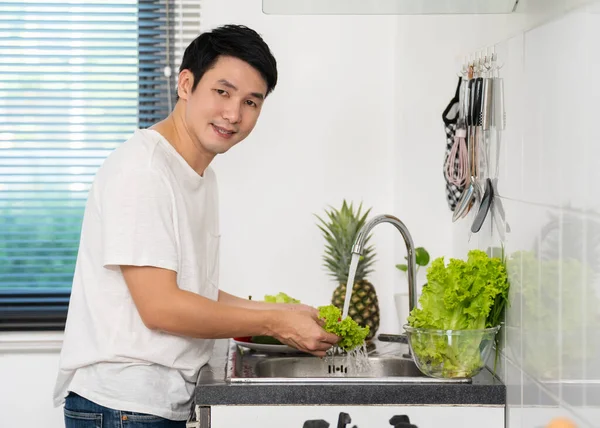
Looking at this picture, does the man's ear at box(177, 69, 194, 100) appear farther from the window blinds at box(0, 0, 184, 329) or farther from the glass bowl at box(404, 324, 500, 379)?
the window blinds at box(0, 0, 184, 329)

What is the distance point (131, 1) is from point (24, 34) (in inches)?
15.8

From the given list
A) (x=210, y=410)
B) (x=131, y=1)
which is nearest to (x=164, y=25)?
(x=131, y=1)

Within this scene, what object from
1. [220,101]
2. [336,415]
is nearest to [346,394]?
[336,415]

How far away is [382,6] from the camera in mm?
1618

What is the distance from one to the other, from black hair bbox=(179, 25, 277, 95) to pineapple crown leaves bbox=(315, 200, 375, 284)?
104 cm

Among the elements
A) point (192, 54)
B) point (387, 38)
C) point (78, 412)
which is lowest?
point (78, 412)

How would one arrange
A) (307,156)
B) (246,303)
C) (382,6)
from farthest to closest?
(307,156), (246,303), (382,6)

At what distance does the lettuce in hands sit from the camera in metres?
1.86

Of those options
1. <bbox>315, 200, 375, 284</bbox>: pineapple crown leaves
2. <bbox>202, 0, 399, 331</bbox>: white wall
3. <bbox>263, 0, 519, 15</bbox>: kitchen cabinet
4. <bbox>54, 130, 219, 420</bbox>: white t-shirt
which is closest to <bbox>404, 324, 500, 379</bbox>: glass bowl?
<bbox>54, 130, 219, 420</bbox>: white t-shirt

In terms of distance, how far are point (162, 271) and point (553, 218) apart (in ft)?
2.39

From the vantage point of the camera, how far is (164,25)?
10.1 ft

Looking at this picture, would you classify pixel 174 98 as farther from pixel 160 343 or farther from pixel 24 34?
pixel 160 343

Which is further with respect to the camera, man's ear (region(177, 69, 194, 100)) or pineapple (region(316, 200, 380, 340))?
pineapple (region(316, 200, 380, 340))

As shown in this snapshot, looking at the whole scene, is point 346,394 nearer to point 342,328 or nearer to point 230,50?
point 342,328
